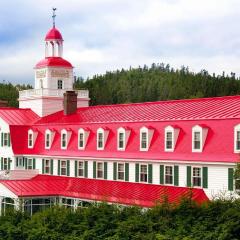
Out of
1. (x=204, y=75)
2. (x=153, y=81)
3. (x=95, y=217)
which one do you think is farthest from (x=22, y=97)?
(x=153, y=81)

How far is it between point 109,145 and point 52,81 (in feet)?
55.2

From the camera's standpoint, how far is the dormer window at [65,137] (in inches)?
2023

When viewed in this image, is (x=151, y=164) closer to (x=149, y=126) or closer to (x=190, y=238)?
(x=149, y=126)

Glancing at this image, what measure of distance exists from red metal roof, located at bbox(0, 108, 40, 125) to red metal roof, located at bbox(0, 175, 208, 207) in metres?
7.41

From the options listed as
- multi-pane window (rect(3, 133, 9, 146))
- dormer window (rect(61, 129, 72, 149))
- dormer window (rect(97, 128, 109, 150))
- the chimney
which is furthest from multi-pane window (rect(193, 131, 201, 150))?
multi-pane window (rect(3, 133, 9, 146))

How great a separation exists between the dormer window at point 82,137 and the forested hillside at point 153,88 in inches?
3534

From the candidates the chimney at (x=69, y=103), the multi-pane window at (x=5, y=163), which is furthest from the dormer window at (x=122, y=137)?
the multi-pane window at (x=5, y=163)

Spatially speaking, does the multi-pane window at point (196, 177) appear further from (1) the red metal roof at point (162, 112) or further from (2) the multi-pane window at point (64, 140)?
(2) the multi-pane window at point (64, 140)

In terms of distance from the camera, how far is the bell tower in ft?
197

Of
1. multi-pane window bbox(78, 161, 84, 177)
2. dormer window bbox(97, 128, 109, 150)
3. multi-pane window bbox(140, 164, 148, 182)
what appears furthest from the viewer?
multi-pane window bbox(78, 161, 84, 177)

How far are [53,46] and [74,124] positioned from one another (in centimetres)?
1345

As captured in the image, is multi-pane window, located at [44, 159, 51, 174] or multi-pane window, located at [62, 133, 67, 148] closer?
multi-pane window, located at [62, 133, 67, 148]

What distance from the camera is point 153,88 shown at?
6841 inches

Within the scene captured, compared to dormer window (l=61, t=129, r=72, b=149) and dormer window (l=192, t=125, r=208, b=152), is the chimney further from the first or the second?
dormer window (l=192, t=125, r=208, b=152)
